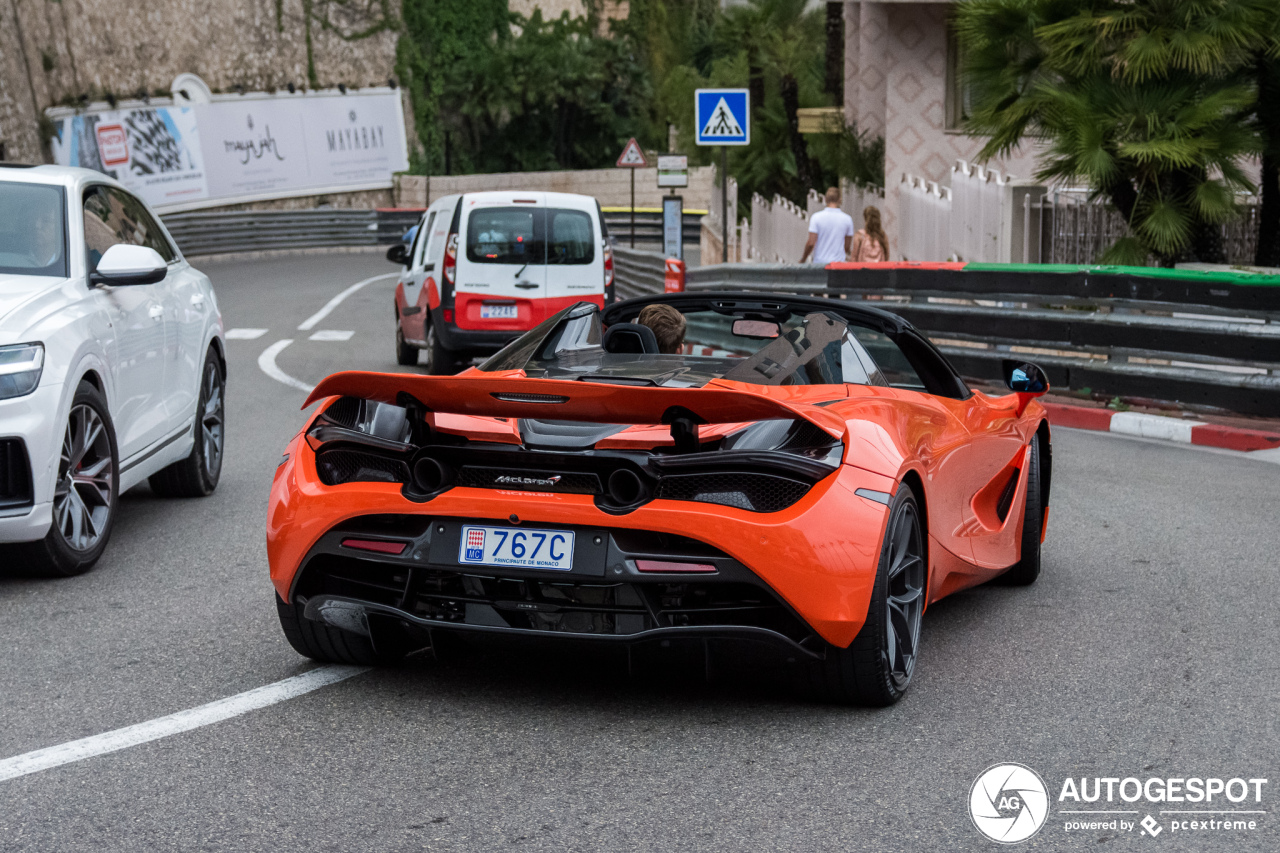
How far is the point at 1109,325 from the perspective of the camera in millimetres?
12391

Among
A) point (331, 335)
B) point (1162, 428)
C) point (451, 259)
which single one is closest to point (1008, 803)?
point (1162, 428)

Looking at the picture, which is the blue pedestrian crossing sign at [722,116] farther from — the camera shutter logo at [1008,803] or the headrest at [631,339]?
the camera shutter logo at [1008,803]

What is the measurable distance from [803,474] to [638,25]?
209 feet

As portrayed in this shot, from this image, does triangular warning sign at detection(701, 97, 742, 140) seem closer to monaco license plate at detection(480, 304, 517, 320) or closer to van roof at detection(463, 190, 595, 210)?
van roof at detection(463, 190, 595, 210)

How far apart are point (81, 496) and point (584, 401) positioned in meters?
3.22

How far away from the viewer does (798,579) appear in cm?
415

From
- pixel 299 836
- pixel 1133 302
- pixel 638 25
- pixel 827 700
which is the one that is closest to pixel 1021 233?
pixel 1133 302

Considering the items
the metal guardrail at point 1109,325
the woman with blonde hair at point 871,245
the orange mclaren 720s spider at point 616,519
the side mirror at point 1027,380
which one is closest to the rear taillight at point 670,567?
the orange mclaren 720s spider at point 616,519

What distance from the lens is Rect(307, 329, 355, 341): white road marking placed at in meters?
19.8

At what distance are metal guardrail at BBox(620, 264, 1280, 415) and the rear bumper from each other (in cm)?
777

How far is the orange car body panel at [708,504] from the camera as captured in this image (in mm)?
4141

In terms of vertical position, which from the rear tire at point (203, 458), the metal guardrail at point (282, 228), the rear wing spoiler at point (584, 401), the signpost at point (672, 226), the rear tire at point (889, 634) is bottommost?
the metal guardrail at point (282, 228)

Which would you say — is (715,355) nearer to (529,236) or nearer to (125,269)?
(125,269)

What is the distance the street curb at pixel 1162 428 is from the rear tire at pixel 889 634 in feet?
21.9
